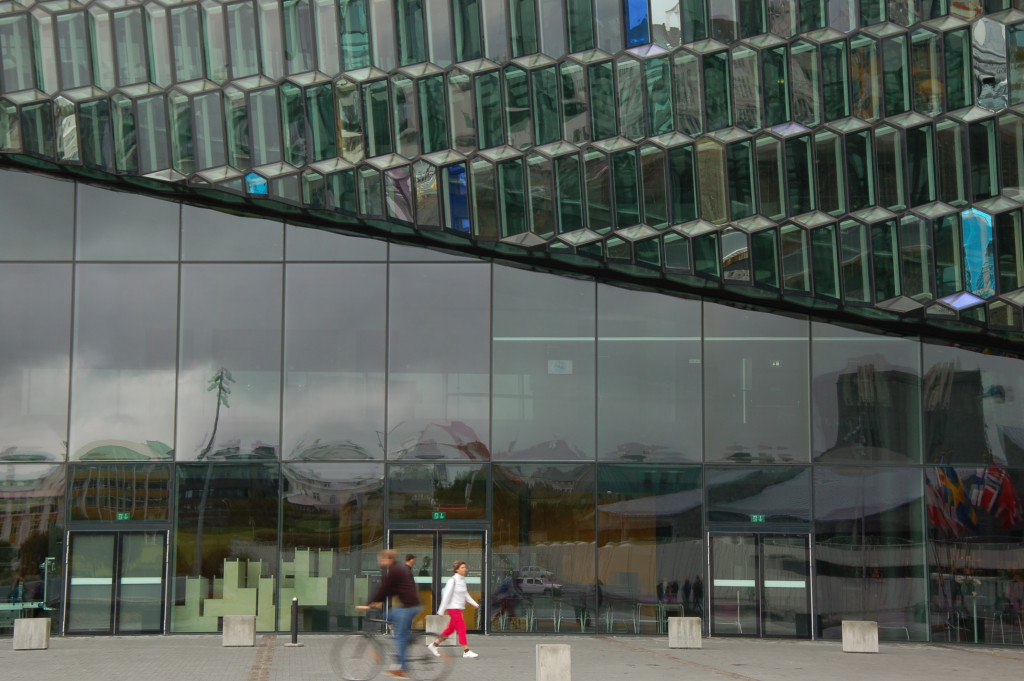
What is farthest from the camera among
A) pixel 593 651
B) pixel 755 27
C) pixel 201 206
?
pixel 201 206

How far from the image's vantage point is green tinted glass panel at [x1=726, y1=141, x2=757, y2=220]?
2477 centimetres

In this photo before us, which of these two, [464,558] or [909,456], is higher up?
[909,456]

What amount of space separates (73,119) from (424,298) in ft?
24.5

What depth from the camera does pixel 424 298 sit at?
2586 cm

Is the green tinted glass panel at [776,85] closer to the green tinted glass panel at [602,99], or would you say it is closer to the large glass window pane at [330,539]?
the green tinted glass panel at [602,99]

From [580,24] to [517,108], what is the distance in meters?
1.97

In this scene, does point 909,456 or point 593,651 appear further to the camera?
point 909,456

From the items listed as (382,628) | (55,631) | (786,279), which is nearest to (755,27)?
(786,279)

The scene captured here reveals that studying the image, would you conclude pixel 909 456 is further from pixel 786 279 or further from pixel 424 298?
pixel 424 298

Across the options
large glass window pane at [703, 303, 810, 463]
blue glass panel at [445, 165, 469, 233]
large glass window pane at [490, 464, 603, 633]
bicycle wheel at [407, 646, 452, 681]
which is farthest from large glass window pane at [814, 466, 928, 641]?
bicycle wheel at [407, 646, 452, 681]

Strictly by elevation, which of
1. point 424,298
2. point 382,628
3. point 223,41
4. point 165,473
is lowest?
point 382,628

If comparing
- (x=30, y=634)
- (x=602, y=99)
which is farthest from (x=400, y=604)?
(x=602, y=99)

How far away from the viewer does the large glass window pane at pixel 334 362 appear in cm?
2534

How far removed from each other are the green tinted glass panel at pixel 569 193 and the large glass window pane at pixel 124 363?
25.3 feet
